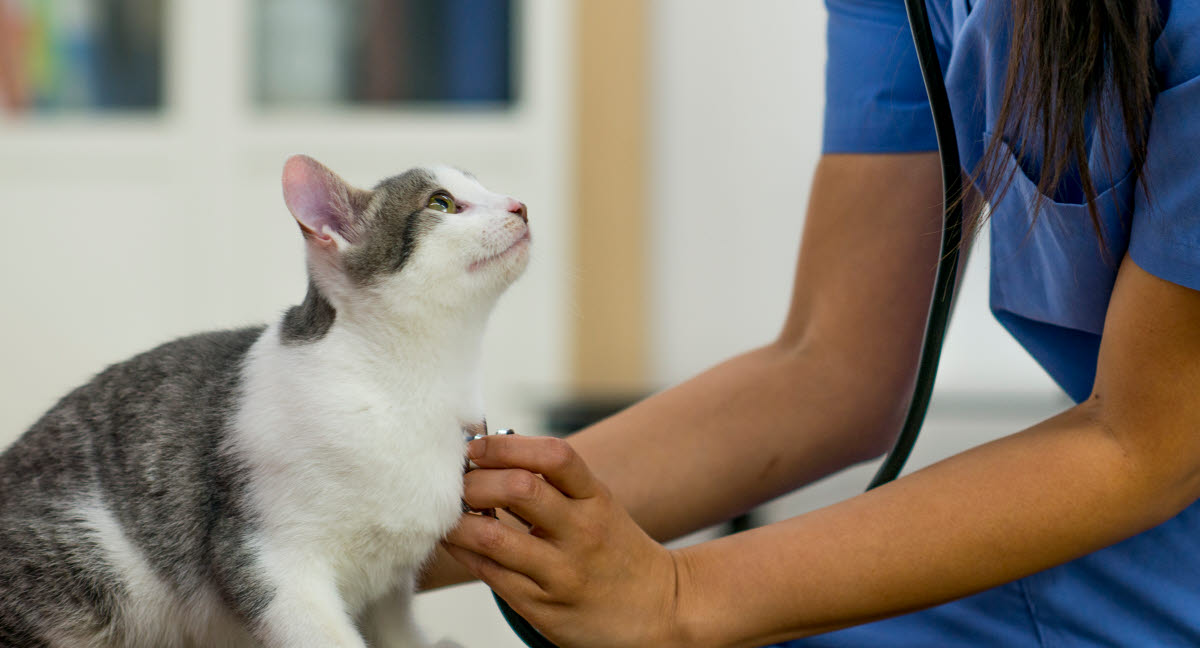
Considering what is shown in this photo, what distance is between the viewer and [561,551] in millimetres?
582

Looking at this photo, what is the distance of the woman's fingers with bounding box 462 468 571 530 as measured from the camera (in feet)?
1.84

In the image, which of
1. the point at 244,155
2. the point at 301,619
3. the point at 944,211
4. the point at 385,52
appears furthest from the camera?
the point at 385,52

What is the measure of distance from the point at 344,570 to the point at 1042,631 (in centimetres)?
47

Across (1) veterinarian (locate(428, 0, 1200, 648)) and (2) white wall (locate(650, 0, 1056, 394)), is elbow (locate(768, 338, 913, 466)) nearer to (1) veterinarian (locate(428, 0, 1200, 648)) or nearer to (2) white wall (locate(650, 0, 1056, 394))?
(1) veterinarian (locate(428, 0, 1200, 648))

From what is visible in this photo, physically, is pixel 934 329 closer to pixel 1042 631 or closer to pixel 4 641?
pixel 1042 631

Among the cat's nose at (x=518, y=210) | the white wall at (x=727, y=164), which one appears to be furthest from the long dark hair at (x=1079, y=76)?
the white wall at (x=727, y=164)

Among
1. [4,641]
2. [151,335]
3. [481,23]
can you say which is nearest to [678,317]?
[481,23]

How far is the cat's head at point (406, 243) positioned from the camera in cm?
60

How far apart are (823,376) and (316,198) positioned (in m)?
0.44

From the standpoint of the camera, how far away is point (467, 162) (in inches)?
103

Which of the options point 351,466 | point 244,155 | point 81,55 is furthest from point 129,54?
point 351,466

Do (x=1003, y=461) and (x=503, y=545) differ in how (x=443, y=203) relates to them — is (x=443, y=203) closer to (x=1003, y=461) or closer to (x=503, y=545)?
(x=503, y=545)

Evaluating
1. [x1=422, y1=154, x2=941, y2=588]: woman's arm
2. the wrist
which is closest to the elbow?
[x1=422, y1=154, x2=941, y2=588]: woman's arm

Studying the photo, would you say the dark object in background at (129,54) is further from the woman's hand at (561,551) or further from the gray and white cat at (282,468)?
the woman's hand at (561,551)
